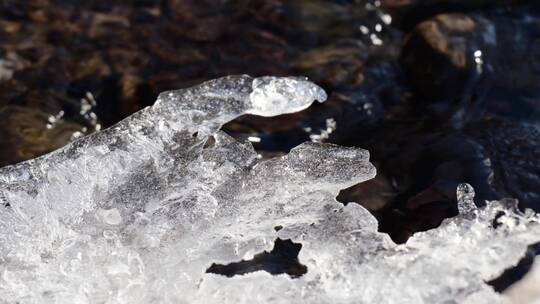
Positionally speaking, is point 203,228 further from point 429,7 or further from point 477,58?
point 429,7

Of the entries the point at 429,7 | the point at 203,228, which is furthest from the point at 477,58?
the point at 203,228

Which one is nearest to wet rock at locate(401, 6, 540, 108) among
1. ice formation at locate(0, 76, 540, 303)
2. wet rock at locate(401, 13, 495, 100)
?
wet rock at locate(401, 13, 495, 100)

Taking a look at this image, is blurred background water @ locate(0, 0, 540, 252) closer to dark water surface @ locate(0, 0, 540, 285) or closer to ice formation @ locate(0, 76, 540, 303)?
dark water surface @ locate(0, 0, 540, 285)

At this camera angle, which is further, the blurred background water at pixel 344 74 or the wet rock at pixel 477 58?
the wet rock at pixel 477 58

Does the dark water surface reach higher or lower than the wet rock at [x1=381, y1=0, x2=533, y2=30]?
lower

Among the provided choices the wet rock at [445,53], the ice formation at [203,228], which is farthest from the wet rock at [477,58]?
the ice formation at [203,228]

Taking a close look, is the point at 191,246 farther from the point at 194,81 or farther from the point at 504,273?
the point at 194,81

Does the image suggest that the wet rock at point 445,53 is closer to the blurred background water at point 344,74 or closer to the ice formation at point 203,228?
the blurred background water at point 344,74

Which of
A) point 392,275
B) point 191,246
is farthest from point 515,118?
point 191,246
